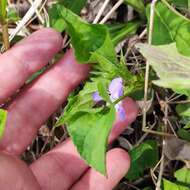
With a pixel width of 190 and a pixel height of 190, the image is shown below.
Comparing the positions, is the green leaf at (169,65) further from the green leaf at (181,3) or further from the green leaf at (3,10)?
the green leaf at (3,10)

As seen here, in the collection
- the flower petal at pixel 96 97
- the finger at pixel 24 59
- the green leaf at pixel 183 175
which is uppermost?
the finger at pixel 24 59

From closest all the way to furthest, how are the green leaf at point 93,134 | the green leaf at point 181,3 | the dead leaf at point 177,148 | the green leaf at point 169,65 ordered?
the green leaf at point 169,65 < the green leaf at point 93,134 < the green leaf at point 181,3 < the dead leaf at point 177,148

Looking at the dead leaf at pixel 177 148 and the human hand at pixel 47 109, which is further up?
the human hand at pixel 47 109

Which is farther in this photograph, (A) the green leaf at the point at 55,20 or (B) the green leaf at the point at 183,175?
(A) the green leaf at the point at 55,20

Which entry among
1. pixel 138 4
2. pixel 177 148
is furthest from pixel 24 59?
pixel 177 148

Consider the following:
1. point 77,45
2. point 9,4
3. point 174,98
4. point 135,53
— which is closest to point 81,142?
point 77,45

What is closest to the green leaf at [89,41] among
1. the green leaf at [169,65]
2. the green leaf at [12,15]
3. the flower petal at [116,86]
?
the flower petal at [116,86]

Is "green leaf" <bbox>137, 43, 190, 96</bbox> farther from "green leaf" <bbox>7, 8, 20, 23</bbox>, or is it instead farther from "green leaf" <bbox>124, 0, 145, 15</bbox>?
"green leaf" <bbox>7, 8, 20, 23</bbox>

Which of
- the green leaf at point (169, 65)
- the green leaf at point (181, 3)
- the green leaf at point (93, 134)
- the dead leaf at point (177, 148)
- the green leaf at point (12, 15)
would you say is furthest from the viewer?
the green leaf at point (12, 15)
